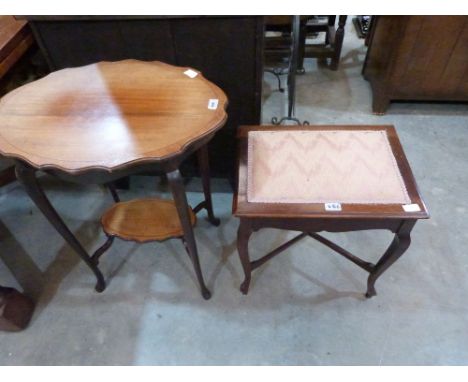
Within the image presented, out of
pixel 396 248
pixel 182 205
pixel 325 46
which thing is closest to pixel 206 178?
pixel 182 205

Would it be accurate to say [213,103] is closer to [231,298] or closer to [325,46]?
[231,298]

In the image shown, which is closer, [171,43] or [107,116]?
[107,116]

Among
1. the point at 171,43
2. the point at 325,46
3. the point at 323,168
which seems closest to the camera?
the point at 323,168

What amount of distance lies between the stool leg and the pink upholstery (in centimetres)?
9

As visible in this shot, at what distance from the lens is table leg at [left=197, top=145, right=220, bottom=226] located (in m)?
1.13

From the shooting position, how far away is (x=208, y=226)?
4.72 ft

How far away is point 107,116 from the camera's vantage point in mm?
800

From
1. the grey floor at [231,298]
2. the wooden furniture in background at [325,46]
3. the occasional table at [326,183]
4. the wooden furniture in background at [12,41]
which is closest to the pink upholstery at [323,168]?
the occasional table at [326,183]

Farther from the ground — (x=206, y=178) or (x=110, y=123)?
(x=110, y=123)

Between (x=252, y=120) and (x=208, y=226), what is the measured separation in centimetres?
52

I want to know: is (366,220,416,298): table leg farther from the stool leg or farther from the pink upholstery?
the stool leg

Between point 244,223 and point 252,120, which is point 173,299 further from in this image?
point 252,120

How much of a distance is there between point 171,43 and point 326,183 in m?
0.71
